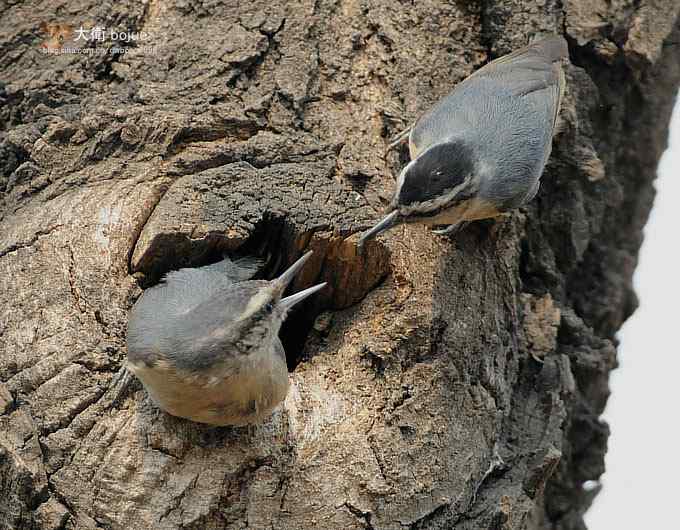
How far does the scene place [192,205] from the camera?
114 inches

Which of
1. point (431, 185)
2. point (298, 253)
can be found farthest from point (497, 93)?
point (298, 253)

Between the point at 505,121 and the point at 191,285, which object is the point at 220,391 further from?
the point at 505,121

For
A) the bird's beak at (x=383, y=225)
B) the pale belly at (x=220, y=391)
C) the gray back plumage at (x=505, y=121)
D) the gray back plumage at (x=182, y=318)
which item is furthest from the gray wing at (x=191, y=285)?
the gray back plumage at (x=505, y=121)

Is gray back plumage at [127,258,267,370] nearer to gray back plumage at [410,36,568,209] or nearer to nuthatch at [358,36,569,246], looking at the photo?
nuthatch at [358,36,569,246]

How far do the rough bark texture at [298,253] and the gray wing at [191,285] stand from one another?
0.08 meters

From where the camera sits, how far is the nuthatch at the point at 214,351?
249 centimetres

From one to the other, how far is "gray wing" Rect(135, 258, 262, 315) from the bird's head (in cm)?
42

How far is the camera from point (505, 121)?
336 centimetres

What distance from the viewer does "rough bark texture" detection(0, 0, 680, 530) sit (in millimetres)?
2662

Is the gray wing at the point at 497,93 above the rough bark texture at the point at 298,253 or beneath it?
above

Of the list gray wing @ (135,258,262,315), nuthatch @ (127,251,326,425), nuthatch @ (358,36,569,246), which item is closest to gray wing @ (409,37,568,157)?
nuthatch @ (358,36,569,246)

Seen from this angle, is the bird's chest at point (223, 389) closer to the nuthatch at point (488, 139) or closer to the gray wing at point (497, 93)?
the nuthatch at point (488, 139)

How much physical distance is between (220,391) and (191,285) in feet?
1.24

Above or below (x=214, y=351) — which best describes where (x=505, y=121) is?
above
